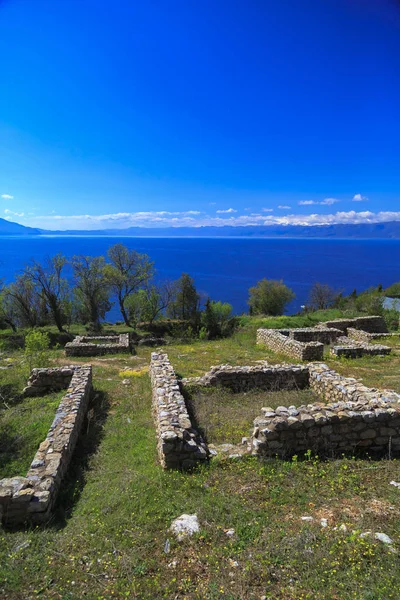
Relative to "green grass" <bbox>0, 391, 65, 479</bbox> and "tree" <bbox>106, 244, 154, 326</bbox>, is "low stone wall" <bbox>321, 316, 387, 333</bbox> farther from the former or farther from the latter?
"tree" <bbox>106, 244, 154, 326</bbox>

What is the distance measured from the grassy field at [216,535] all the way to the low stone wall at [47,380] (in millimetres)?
5746

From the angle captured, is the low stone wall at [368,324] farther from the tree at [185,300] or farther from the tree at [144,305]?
the tree at [185,300]

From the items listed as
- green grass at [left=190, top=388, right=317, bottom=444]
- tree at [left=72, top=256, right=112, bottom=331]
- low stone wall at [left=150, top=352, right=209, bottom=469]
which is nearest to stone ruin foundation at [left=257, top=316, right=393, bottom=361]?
green grass at [left=190, top=388, right=317, bottom=444]

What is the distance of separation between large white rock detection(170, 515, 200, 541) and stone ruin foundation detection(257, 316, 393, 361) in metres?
13.5

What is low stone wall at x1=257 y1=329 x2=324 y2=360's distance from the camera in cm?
1733

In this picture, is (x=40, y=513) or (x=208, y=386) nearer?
(x=40, y=513)

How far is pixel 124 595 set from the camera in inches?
154

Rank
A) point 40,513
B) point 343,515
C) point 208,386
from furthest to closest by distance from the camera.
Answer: point 208,386, point 40,513, point 343,515

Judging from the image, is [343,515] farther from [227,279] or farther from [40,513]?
[227,279]

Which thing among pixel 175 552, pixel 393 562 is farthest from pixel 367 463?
pixel 175 552

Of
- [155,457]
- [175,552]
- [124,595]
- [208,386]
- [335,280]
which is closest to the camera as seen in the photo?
[124,595]

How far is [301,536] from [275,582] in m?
0.77

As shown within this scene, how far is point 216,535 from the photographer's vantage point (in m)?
4.68

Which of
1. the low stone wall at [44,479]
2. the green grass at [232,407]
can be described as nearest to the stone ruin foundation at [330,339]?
the green grass at [232,407]
